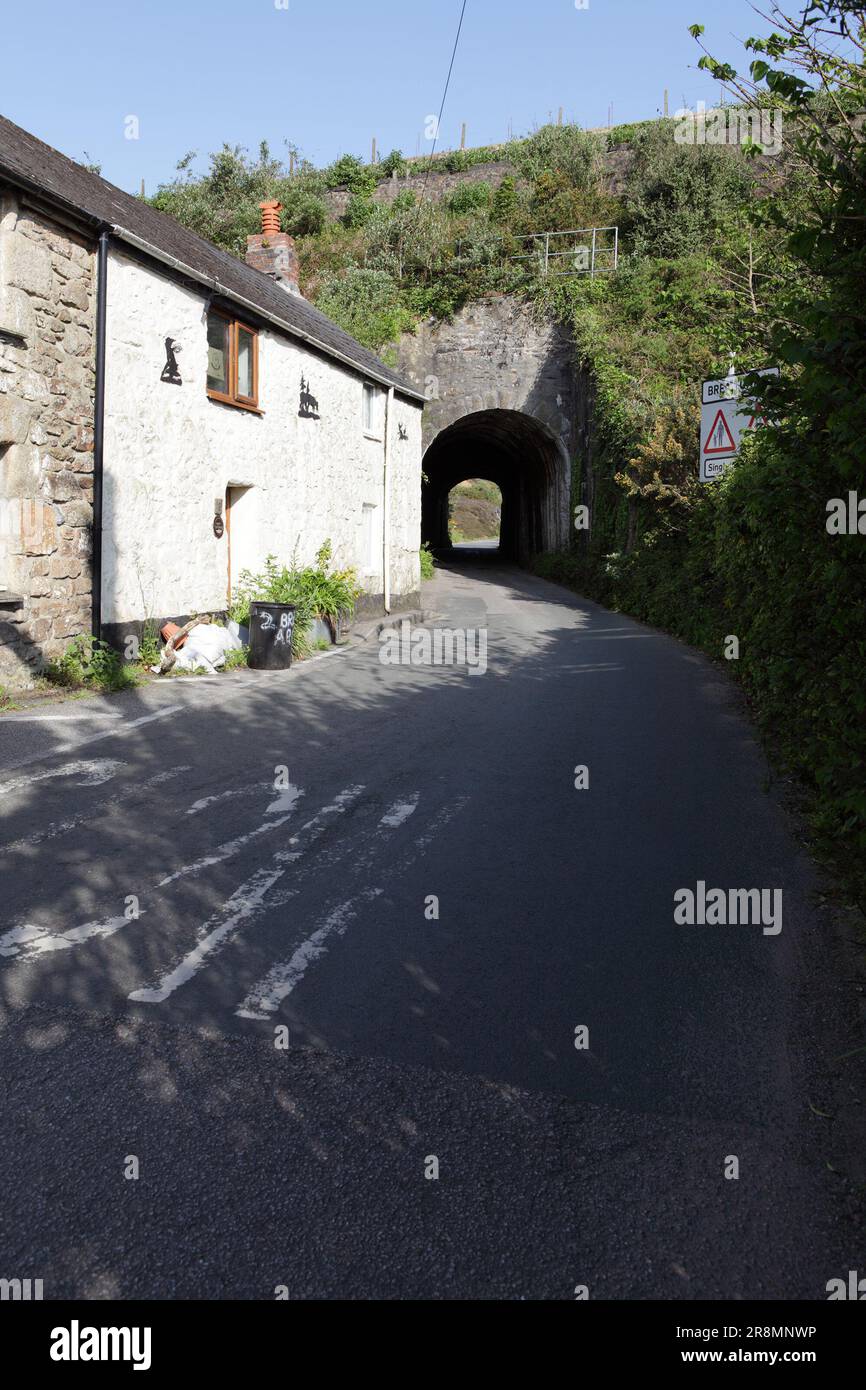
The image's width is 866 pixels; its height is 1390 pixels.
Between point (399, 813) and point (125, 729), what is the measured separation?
12.5 feet

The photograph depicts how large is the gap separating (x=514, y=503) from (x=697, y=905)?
42.1 m

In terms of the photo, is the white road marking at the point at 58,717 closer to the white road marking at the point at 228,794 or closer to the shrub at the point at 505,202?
the white road marking at the point at 228,794

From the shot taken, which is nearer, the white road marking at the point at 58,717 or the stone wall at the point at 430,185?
the white road marking at the point at 58,717

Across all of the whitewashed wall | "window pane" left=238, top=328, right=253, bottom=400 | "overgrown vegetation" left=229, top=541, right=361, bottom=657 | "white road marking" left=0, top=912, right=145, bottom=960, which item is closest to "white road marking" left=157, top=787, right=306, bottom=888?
"white road marking" left=0, top=912, right=145, bottom=960

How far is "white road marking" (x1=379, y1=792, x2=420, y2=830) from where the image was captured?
21.4 feet

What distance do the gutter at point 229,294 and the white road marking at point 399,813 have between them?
8854mm

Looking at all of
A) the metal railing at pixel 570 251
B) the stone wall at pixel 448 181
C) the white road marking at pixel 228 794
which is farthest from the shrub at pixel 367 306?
the white road marking at pixel 228 794

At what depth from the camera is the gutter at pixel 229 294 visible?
40.4 ft

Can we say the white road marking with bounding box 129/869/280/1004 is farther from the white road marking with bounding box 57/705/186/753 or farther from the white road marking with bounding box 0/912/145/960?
the white road marking with bounding box 57/705/186/753

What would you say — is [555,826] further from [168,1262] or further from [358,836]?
[168,1262]

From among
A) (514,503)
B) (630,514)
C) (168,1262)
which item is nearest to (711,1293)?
(168,1262)

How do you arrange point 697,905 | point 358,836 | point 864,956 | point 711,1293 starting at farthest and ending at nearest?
point 358,836 → point 697,905 → point 864,956 → point 711,1293

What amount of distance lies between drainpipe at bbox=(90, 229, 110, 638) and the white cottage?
0.06 ft

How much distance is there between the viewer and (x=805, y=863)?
5.89m
